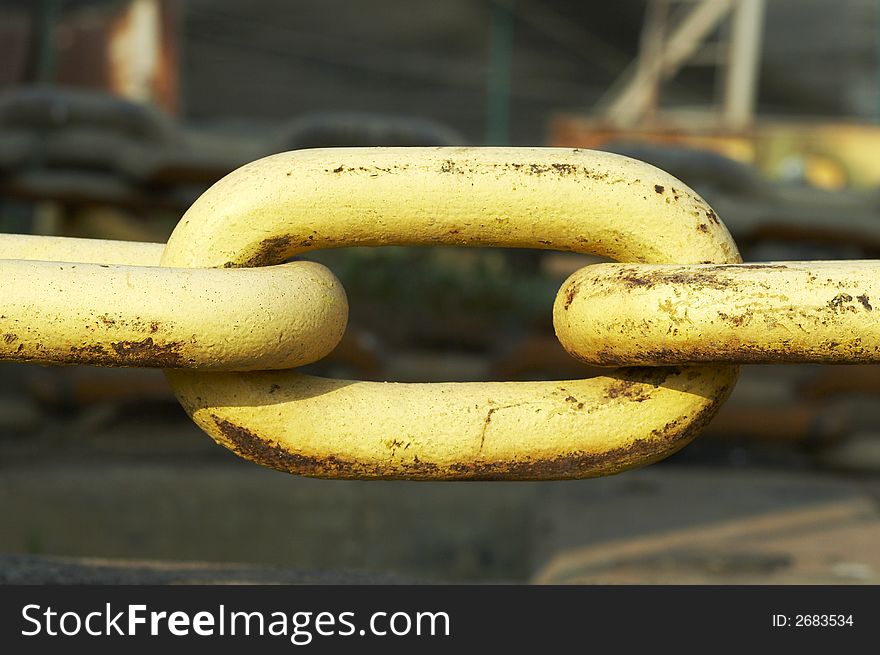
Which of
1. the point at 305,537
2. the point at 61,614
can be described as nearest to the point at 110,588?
the point at 61,614

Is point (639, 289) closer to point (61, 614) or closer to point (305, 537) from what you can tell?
point (61, 614)

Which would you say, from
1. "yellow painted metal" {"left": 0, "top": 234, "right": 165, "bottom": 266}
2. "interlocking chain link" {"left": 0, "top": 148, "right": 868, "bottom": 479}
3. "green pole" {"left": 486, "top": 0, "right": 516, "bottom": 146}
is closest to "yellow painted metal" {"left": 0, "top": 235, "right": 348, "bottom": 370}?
"interlocking chain link" {"left": 0, "top": 148, "right": 868, "bottom": 479}

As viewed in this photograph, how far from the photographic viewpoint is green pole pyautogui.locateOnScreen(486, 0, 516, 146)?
8.09 meters

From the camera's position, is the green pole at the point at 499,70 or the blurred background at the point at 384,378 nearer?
the blurred background at the point at 384,378

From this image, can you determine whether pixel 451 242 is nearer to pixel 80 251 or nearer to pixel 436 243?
pixel 436 243

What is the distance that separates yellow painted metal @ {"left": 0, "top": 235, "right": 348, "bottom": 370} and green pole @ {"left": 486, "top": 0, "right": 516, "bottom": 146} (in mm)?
6825

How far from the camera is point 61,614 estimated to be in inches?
48.0

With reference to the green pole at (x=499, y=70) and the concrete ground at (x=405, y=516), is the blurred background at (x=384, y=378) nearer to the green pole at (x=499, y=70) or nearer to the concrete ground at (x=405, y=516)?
the concrete ground at (x=405, y=516)

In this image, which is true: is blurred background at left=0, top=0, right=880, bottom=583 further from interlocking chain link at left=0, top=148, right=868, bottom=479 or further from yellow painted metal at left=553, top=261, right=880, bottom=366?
yellow painted metal at left=553, top=261, right=880, bottom=366

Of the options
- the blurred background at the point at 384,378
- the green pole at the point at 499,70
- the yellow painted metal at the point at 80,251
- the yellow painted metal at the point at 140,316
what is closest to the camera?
the yellow painted metal at the point at 140,316

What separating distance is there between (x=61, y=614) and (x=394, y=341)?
2.78m

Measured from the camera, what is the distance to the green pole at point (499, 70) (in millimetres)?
8094

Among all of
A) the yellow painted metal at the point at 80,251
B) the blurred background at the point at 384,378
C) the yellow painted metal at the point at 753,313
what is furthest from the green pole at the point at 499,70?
the yellow painted metal at the point at 753,313

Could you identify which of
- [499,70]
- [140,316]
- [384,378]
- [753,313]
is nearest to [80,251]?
[140,316]
